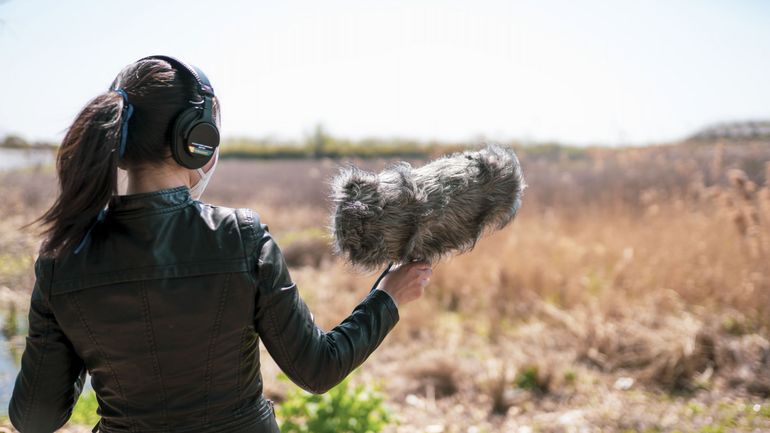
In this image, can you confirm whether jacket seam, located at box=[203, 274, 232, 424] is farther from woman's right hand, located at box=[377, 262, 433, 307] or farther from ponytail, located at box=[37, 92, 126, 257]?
woman's right hand, located at box=[377, 262, 433, 307]

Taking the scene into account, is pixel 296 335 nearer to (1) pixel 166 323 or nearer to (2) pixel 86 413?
(1) pixel 166 323

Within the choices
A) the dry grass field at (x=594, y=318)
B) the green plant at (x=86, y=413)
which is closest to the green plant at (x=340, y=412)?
the dry grass field at (x=594, y=318)

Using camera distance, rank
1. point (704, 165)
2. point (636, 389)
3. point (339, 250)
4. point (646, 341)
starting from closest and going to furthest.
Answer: point (339, 250), point (636, 389), point (646, 341), point (704, 165)

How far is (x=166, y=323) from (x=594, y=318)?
4594 mm

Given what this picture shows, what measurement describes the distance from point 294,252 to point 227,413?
27.9 feet

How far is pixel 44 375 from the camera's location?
4.44ft

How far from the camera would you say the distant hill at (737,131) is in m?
9.27

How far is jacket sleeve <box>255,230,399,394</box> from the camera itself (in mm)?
1348

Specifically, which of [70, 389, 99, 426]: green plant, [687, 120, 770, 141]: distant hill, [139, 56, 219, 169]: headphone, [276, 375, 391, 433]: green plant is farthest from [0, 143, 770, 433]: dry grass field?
[139, 56, 219, 169]: headphone

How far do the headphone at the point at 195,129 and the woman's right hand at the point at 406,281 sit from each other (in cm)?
53

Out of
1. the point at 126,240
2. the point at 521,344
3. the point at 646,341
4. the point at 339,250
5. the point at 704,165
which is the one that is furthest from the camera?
the point at 704,165

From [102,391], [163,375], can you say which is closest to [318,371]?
[163,375]

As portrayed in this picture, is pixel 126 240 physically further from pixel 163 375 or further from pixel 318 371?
pixel 318 371

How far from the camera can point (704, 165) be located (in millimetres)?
9023
